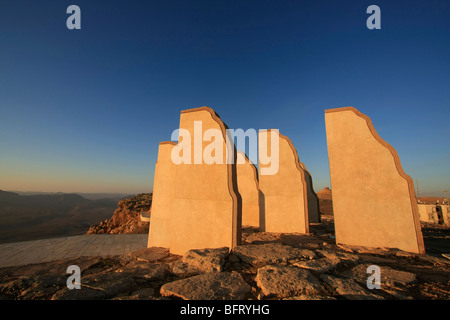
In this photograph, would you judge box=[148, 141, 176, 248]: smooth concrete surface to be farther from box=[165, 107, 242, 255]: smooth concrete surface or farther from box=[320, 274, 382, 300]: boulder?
box=[320, 274, 382, 300]: boulder

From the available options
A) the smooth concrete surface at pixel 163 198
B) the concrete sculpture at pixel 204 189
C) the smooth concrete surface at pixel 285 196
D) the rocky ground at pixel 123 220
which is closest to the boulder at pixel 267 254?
the concrete sculpture at pixel 204 189

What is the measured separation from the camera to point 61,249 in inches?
313

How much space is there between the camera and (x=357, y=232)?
5371 mm

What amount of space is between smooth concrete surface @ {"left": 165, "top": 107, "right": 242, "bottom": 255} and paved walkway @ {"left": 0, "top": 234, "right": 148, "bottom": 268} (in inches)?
189

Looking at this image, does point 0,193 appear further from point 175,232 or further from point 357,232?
point 357,232

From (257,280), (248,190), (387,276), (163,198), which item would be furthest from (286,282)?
(248,190)

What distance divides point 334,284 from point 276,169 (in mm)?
6839

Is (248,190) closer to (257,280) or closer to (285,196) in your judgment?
(285,196)

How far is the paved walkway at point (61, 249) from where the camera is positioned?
679 cm

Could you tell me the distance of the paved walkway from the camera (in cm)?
679

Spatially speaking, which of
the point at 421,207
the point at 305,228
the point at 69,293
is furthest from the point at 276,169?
the point at 421,207

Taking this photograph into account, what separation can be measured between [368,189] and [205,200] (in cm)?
496

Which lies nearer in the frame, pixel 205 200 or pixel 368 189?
pixel 205 200

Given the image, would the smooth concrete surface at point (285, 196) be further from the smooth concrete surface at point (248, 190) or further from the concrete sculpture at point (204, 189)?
the concrete sculpture at point (204, 189)
